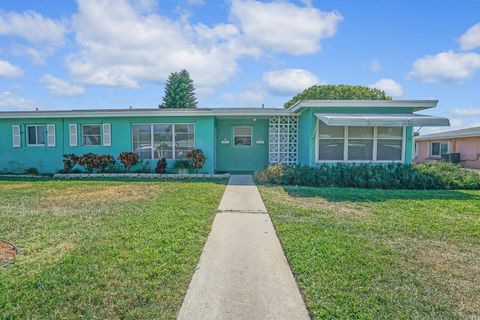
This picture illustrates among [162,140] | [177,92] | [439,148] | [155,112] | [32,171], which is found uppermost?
[177,92]

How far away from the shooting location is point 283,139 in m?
14.8

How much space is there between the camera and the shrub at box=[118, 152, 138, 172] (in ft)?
43.9

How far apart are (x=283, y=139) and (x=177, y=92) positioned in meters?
25.1

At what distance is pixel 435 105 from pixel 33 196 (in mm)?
14443

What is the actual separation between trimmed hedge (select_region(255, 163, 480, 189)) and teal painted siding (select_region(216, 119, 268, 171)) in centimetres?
460

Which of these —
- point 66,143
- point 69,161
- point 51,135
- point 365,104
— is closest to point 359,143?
point 365,104

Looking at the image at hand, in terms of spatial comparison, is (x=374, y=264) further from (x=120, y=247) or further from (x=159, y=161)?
(x=159, y=161)

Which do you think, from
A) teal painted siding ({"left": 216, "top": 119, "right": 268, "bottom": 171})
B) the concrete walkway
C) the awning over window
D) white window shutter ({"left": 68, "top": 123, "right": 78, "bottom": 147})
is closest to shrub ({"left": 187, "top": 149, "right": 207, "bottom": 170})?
teal painted siding ({"left": 216, "top": 119, "right": 268, "bottom": 171})

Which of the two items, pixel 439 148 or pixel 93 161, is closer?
pixel 93 161

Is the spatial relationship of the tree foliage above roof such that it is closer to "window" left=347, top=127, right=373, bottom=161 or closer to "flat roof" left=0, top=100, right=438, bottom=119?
"flat roof" left=0, top=100, right=438, bottom=119

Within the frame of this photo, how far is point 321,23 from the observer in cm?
1202

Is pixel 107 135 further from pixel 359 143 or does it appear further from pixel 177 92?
pixel 177 92

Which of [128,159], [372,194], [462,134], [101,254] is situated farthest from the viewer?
[462,134]

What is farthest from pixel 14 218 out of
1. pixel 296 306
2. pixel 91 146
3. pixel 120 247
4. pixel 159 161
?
pixel 91 146
